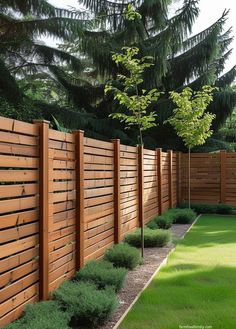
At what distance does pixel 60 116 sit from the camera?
17.5 meters

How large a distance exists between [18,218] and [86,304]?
100 centimetres

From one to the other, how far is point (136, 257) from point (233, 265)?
158 centimetres

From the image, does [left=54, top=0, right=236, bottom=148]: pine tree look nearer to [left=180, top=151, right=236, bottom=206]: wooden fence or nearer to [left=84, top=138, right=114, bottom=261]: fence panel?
[left=180, top=151, right=236, bottom=206]: wooden fence

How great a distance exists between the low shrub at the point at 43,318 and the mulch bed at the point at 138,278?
0.49 meters

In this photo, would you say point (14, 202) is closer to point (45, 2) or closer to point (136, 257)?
point (136, 257)

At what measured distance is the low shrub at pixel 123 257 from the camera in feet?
20.3

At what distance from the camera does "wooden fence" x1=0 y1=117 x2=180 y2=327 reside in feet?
12.5

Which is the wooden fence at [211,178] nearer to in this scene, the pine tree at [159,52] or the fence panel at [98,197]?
the pine tree at [159,52]

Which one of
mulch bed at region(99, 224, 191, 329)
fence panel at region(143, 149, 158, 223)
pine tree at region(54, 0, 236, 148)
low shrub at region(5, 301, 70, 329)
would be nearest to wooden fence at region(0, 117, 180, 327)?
low shrub at region(5, 301, 70, 329)

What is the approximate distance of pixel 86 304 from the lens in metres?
4.04

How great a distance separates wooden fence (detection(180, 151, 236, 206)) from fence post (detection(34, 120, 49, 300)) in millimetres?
11460

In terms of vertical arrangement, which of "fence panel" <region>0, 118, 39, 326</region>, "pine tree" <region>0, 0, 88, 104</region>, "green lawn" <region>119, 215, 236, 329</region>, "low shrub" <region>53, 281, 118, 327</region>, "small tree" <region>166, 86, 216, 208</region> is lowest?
"green lawn" <region>119, 215, 236, 329</region>

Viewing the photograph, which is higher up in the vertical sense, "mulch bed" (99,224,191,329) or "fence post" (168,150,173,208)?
Answer: "fence post" (168,150,173,208)

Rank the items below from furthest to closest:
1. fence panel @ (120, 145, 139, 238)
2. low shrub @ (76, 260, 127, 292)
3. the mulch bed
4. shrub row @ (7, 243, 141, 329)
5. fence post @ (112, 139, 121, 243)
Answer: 1. fence panel @ (120, 145, 139, 238)
2. fence post @ (112, 139, 121, 243)
3. low shrub @ (76, 260, 127, 292)
4. the mulch bed
5. shrub row @ (7, 243, 141, 329)
